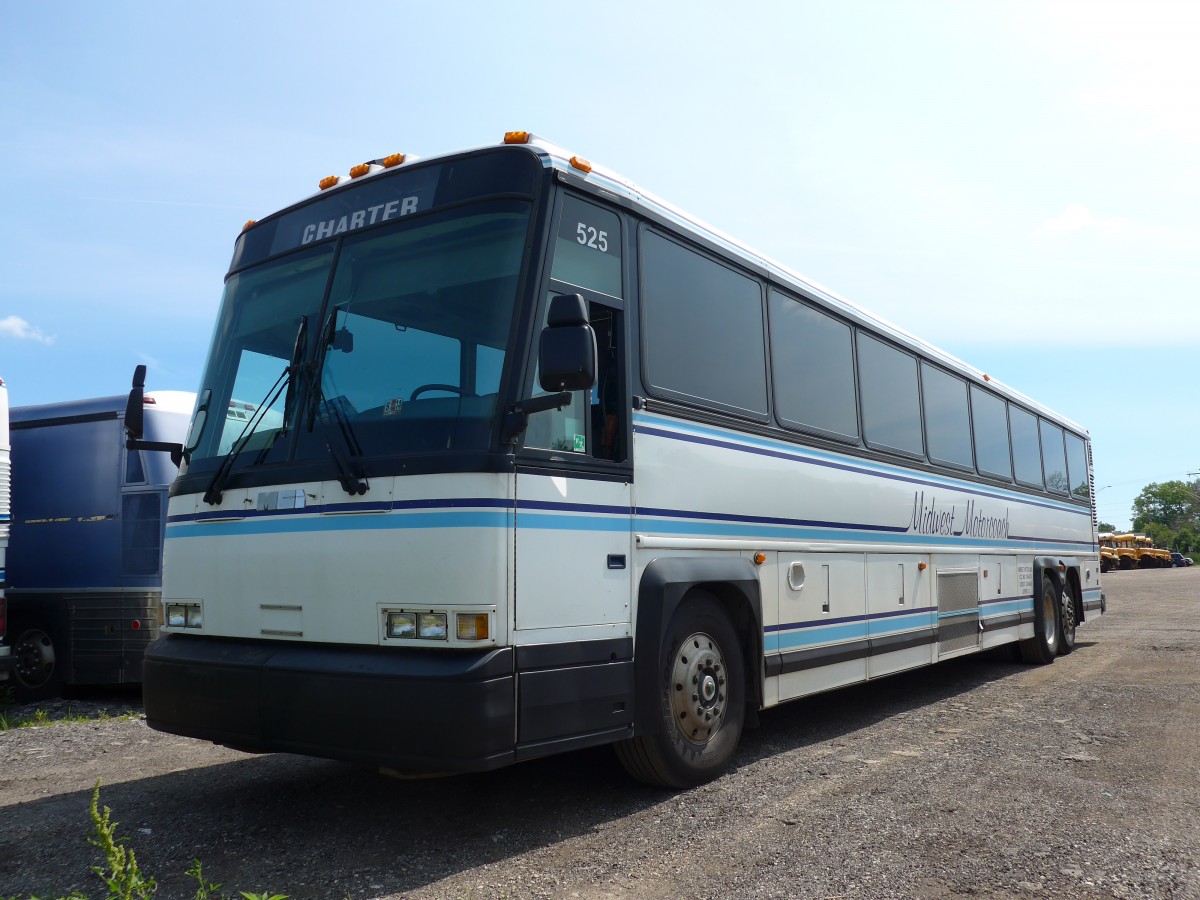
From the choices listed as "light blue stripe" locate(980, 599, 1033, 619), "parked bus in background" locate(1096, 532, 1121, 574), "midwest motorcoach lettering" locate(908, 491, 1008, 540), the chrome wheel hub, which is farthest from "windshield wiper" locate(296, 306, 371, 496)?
"parked bus in background" locate(1096, 532, 1121, 574)

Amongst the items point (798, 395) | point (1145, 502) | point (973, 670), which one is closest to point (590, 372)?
point (798, 395)

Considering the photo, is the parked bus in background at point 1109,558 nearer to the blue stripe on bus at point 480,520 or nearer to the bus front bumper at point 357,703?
the blue stripe on bus at point 480,520

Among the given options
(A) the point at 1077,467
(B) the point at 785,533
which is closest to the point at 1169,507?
(A) the point at 1077,467

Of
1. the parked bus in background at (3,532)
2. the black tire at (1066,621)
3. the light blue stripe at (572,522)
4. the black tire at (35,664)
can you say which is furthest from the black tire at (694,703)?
the black tire at (1066,621)

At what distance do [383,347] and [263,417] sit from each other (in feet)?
2.60

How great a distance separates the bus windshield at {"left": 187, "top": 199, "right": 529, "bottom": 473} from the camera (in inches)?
183

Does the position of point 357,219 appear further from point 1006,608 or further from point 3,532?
point 1006,608

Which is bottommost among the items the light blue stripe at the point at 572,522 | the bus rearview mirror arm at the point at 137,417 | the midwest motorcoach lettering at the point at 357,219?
the light blue stripe at the point at 572,522

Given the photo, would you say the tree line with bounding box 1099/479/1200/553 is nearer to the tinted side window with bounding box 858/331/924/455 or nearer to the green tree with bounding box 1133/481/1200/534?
the green tree with bounding box 1133/481/1200/534

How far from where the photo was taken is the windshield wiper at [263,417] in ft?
16.8

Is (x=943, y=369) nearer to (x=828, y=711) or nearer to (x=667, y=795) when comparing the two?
(x=828, y=711)

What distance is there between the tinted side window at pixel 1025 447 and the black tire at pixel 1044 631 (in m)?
1.28

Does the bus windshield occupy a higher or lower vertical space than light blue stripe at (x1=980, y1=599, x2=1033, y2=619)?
higher

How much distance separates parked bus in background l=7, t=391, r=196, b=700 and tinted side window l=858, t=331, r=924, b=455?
21.0ft
